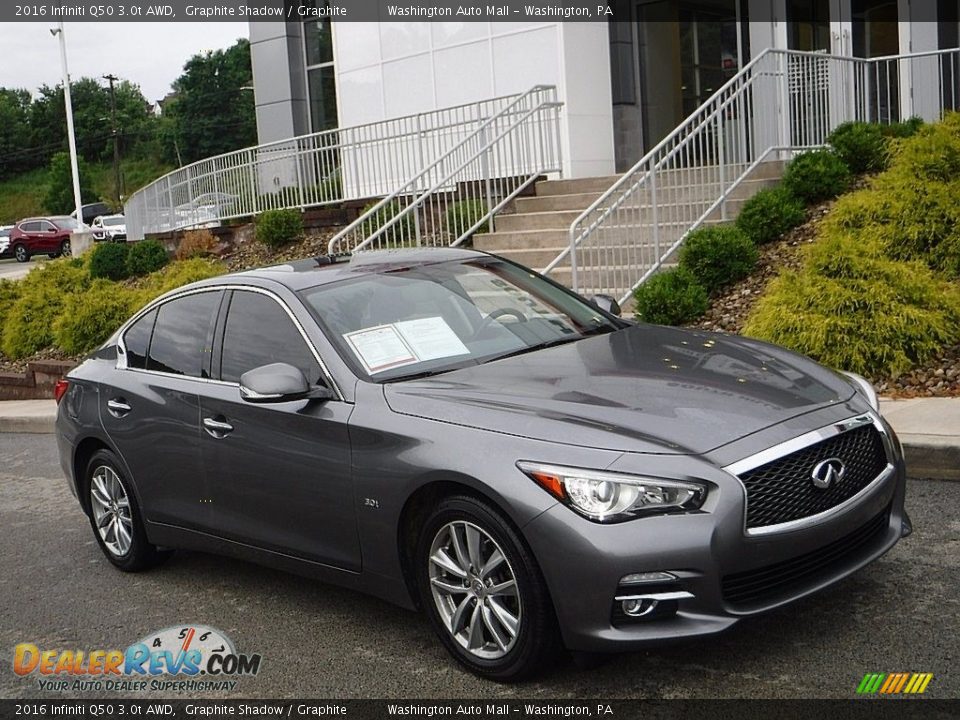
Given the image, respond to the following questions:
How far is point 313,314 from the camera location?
5223 millimetres

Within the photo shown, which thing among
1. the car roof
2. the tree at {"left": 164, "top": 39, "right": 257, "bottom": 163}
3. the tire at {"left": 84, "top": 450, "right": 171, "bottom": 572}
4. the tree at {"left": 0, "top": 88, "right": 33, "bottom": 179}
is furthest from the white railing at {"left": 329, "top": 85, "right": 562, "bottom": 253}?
the tree at {"left": 0, "top": 88, "right": 33, "bottom": 179}

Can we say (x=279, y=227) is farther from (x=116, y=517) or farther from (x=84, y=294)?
(x=116, y=517)

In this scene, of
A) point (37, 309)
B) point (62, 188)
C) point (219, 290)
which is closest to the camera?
point (219, 290)

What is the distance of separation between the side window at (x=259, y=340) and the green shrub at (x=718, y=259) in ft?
20.1

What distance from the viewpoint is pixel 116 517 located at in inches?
254

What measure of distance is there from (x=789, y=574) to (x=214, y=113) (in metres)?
112

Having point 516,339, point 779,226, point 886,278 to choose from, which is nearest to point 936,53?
point 779,226

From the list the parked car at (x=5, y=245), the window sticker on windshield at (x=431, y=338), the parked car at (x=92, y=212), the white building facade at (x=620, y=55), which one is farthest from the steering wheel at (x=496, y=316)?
the parked car at (x=92, y=212)

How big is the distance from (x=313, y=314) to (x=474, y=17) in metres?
14.3

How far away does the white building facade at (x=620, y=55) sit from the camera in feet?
53.3

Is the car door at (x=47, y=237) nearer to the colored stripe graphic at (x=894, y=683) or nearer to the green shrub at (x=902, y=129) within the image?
the green shrub at (x=902, y=129)

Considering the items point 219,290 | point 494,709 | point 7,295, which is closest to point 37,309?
point 7,295

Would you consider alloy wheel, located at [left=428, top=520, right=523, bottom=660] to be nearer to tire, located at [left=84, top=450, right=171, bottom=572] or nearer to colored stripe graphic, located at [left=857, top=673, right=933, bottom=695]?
colored stripe graphic, located at [left=857, top=673, right=933, bottom=695]

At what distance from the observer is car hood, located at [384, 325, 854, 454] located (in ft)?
13.6
